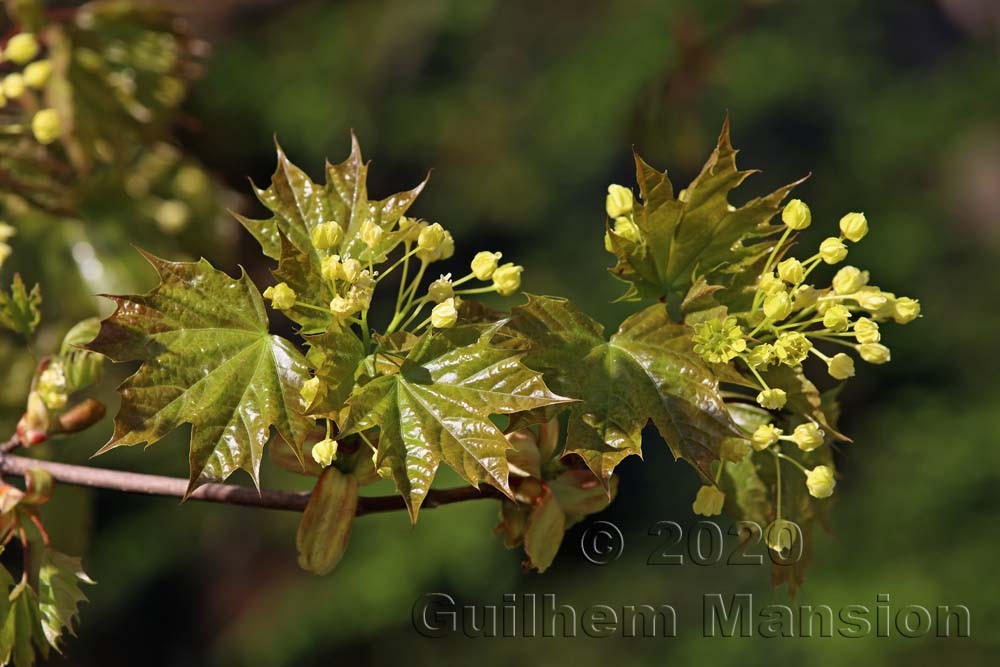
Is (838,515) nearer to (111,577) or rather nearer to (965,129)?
(965,129)

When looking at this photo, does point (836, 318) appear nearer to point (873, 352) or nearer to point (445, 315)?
point (873, 352)

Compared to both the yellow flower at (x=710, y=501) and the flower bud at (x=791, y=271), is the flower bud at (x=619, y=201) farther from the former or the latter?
the yellow flower at (x=710, y=501)

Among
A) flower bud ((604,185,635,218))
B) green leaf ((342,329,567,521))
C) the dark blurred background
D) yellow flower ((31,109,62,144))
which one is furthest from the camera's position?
the dark blurred background

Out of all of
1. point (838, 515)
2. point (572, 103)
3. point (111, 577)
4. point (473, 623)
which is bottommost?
point (111, 577)

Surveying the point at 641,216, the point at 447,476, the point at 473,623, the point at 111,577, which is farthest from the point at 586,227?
the point at 641,216

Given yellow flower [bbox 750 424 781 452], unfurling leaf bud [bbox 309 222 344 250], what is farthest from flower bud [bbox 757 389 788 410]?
unfurling leaf bud [bbox 309 222 344 250]

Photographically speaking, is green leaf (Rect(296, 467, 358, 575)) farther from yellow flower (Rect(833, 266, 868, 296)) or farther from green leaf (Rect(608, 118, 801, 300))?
yellow flower (Rect(833, 266, 868, 296))

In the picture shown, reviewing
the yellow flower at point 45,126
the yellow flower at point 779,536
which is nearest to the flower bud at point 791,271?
the yellow flower at point 779,536
